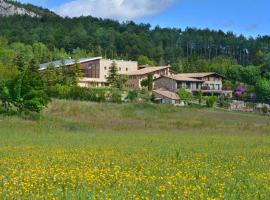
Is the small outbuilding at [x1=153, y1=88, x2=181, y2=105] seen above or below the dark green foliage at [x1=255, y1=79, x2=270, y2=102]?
below

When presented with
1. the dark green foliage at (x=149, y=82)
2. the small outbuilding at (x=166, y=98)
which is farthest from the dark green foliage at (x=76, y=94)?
the dark green foliage at (x=149, y=82)

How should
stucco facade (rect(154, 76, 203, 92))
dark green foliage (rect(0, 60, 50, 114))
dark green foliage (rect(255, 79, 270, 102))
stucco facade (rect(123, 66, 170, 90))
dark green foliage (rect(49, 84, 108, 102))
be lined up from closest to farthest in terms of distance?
dark green foliage (rect(0, 60, 50, 114)), dark green foliage (rect(49, 84, 108, 102)), dark green foliage (rect(255, 79, 270, 102)), stucco facade (rect(154, 76, 203, 92)), stucco facade (rect(123, 66, 170, 90))

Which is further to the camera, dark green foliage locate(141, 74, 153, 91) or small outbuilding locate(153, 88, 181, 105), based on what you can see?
dark green foliage locate(141, 74, 153, 91)

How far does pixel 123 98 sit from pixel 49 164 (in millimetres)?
66272

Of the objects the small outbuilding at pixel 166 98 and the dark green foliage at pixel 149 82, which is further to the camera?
the dark green foliage at pixel 149 82

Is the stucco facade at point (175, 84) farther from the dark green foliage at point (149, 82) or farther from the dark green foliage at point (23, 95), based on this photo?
the dark green foliage at point (23, 95)

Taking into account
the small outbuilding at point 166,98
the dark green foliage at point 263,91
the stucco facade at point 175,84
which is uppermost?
the stucco facade at point 175,84

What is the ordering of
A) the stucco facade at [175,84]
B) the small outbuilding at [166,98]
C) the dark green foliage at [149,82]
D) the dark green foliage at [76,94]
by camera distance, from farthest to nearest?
the stucco facade at [175,84] → the dark green foliage at [149,82] → the small outbuilding at [166,98] → the dark green foliage at [76,94]

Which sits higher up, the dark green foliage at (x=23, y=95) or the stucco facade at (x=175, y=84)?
the stucco facade at (x=175, y=84)

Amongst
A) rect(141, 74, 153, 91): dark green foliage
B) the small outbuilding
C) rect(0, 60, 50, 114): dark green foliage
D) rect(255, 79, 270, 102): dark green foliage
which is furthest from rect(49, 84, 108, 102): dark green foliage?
rect(255, 79, 270, 102): dark green foliage

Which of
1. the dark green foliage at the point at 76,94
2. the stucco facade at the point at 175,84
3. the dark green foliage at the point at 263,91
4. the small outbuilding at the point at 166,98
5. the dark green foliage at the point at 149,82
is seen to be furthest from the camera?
the stucco facade at the point at 175,84

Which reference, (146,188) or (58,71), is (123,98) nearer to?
(58,71)

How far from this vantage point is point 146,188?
937 cm

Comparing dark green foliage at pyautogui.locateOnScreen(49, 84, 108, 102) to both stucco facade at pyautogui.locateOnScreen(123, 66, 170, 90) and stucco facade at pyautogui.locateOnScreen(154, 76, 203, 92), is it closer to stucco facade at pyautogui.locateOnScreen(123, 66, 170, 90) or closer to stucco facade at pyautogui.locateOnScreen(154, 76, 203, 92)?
stucco facade at pyautogui.locateOnScreen(154, 76, 203, 92)
